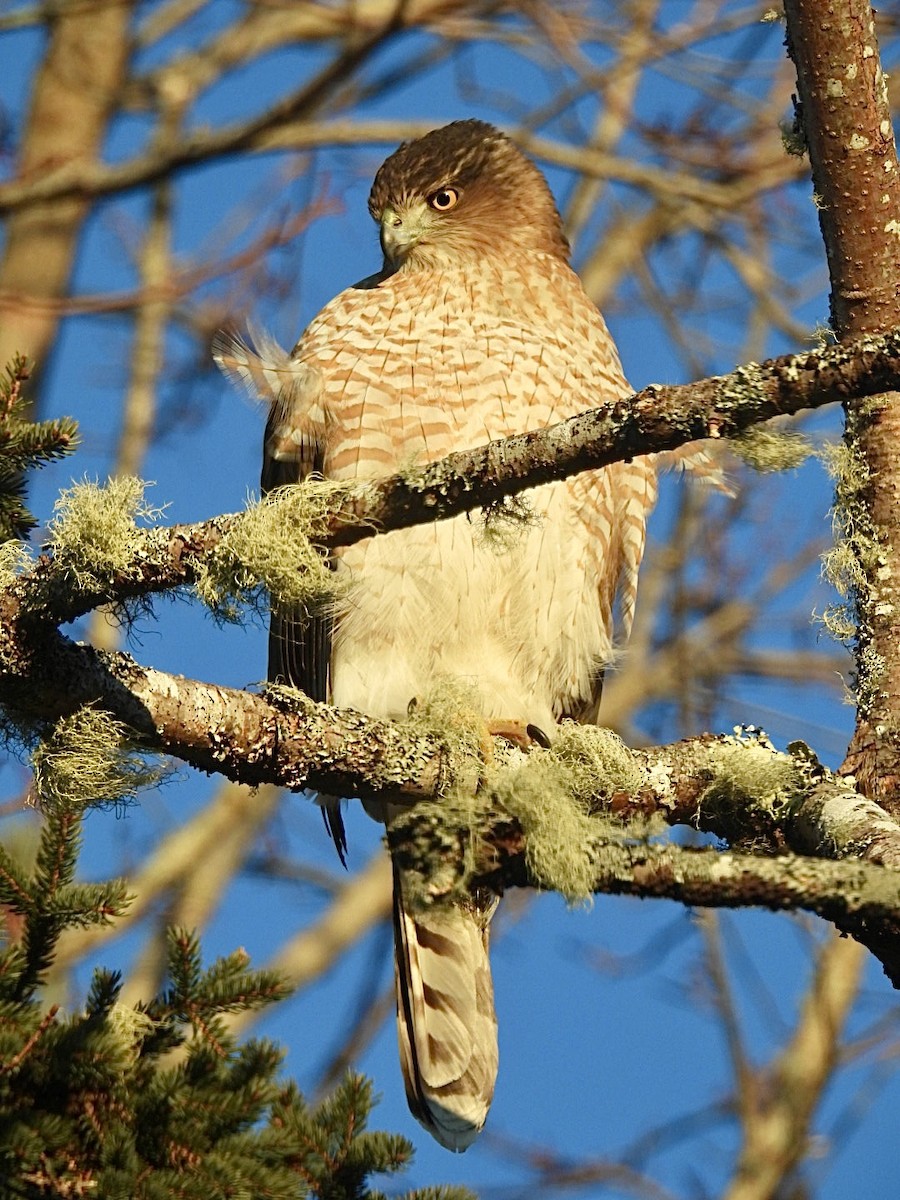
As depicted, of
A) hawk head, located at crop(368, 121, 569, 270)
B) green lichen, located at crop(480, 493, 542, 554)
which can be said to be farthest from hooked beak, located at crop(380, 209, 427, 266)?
green lichen, located at crop(480, 493, 542, 554)

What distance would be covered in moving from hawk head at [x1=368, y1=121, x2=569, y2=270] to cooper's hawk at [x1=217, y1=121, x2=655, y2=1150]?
0.60 feet

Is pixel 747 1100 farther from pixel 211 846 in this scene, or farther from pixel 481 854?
pixel 481 854

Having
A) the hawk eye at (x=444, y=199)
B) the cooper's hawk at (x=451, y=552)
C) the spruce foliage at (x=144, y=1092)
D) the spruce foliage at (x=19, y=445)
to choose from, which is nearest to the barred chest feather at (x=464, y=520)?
the cooper's hawk at (x=451, y=552)

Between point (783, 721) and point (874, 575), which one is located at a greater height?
point (783, 721)

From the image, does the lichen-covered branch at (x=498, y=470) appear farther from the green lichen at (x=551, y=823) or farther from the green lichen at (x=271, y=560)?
the green lichen at (x=551, y=823)

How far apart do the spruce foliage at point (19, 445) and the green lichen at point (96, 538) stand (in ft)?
0.69

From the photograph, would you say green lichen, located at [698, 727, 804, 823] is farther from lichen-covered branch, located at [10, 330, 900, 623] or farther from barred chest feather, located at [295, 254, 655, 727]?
barred chest feather, located at [295, 254, 655, 727]

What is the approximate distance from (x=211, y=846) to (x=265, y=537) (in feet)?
17.6

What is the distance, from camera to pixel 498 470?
2.33m

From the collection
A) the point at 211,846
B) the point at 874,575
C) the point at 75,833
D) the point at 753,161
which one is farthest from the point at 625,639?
the point at 753,161

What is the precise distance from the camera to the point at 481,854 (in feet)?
8.55

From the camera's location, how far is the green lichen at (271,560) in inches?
95.2

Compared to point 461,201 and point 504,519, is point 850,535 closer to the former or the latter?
point 504,519

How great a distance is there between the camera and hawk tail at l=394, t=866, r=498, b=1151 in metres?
4.00
